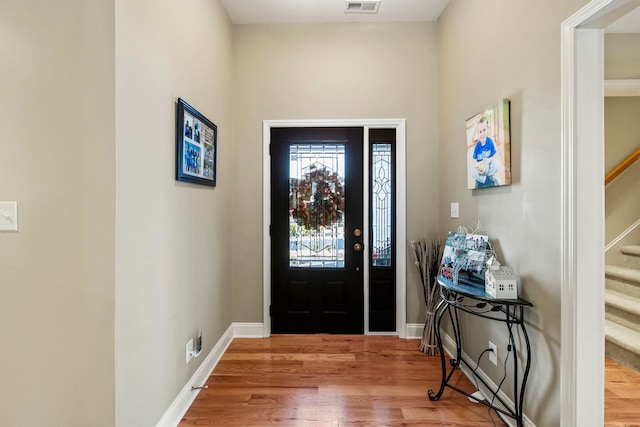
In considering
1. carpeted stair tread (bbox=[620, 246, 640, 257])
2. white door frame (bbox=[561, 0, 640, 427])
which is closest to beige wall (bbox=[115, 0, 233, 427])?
white door frame (bbox=[561, 0, 640, 427])

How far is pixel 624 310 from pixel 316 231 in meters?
2.77

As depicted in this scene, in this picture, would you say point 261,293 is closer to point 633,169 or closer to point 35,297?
point 35,297

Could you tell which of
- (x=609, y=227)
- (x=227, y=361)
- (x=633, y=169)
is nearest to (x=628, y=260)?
(x=609, y=227)

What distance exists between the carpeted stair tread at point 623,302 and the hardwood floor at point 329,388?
152 centimetres

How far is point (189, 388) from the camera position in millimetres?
1948

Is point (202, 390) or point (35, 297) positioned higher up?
point (35, 297)

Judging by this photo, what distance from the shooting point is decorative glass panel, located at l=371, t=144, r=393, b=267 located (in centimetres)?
299

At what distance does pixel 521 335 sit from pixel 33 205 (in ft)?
8.52

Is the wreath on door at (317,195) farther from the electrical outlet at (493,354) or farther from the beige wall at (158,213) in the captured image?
the electrical outlet at (493,354)

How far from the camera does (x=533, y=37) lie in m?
1.57

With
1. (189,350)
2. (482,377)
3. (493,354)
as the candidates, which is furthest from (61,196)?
(482,377)

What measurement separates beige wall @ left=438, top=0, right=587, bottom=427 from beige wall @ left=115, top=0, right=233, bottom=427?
6.78 ft

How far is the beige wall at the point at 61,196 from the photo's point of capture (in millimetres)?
1215

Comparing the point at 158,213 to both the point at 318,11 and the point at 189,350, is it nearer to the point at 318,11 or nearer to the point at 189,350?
the point at 189,350
